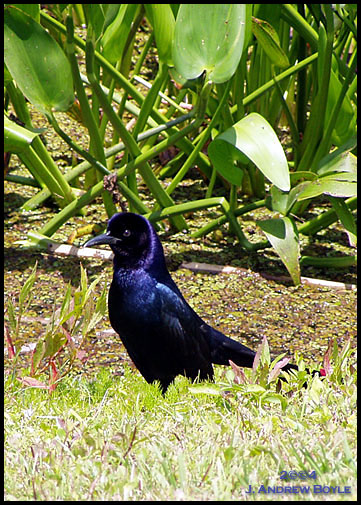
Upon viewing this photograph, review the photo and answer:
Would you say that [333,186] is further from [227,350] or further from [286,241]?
[227,350]

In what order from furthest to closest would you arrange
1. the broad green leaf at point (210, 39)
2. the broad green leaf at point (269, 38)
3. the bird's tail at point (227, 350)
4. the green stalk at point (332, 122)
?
the green stalk at point (332, 122), the broad green leaf at point (269, 38), the broad green leaf at point (210, 39), the bird's tail at point (227, 350)

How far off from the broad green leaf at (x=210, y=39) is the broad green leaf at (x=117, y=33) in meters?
0.38

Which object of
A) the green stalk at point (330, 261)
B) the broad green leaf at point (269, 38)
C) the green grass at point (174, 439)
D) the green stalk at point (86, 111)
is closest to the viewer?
the green grass at point (174, 439)

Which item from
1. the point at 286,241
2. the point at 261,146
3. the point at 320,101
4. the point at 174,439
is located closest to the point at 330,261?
the point at 286,241

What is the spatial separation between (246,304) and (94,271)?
74 cm

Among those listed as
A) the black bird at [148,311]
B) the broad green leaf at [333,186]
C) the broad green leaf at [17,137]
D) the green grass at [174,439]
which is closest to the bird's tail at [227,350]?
the black bird at [148,311]

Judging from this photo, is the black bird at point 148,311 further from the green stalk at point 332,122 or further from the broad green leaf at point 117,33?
the green stalk at point 332,122

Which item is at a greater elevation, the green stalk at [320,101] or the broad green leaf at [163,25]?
the broad green leaf at [163,25]

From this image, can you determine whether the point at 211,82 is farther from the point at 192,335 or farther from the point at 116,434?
the point at 116,434

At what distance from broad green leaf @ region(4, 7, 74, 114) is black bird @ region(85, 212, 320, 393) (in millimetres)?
745

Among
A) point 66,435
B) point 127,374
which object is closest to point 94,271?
point 127,374

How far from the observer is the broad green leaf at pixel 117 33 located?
3.21 m

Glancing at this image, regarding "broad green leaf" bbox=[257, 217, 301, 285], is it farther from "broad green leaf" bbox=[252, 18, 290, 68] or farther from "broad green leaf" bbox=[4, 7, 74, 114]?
"broad green leaf" bbox=[4, 7, 74, 114]

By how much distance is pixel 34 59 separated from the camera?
2.99 m
